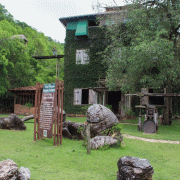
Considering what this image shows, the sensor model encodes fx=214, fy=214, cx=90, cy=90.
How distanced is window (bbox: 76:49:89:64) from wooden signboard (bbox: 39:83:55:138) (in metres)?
12.7

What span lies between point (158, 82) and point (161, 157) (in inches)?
264

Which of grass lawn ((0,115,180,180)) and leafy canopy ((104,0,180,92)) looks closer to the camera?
grass lawn ((0,115,180,180))

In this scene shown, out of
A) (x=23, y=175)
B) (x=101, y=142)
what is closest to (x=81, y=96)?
(x=101, y=142)

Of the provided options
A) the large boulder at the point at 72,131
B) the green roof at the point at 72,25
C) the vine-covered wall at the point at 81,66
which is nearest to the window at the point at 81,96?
the vine-covered wall at the point at 81,66

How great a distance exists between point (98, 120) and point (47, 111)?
6.33 feet

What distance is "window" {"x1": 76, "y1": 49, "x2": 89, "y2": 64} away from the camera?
20.0 metres

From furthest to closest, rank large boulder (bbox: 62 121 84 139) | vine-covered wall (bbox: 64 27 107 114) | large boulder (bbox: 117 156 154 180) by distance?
vine-covered wall (bbox: 64 27 107 114)
large boulder (bbox: 62 121 84 139)
large boulder (bbox: 117 156 154 180)

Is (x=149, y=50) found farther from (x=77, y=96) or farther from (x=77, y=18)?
(x=77, y=18)

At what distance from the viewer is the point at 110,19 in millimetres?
15367

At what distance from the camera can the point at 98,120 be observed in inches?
314

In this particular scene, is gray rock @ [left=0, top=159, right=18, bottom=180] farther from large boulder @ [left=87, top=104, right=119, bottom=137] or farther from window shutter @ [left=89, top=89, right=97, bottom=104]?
window shutter @ [left=89, top=89, right=97, bottom=104]

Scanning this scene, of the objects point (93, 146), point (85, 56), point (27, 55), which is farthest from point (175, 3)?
point (27, 55)

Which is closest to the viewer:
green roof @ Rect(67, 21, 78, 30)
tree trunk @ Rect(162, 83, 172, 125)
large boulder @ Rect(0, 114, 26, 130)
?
large boulder @ Rect(0, 114, 26, 130)

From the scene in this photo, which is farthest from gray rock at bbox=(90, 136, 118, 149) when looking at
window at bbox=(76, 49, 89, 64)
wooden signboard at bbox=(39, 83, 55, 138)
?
window at bbox=(76, 49, 89, 64)
